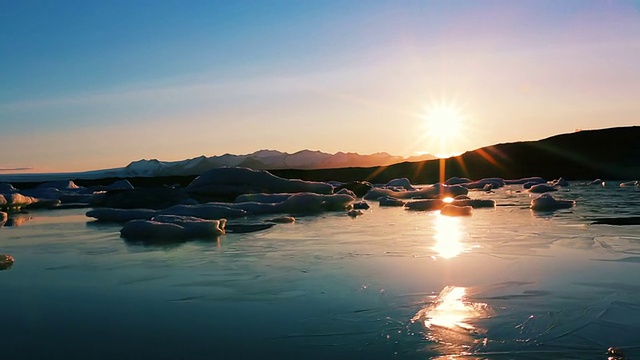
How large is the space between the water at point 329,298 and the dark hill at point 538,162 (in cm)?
3239

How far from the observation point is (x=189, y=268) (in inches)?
211

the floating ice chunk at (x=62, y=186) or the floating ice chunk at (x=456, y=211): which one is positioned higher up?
the floating ice chunk at (x=62, y=186)

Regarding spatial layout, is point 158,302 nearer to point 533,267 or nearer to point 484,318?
point 484,318

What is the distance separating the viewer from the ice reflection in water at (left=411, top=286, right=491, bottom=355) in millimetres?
2961

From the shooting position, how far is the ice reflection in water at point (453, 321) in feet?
9.71

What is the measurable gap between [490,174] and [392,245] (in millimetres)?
36040

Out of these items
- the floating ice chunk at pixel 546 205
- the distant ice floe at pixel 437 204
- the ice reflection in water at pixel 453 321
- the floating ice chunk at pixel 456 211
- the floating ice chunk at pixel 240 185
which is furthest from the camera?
the floating ice chunk at pixel 240 185

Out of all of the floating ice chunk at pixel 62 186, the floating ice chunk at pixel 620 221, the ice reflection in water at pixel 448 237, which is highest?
the floating ice chunk at pixel 62 186

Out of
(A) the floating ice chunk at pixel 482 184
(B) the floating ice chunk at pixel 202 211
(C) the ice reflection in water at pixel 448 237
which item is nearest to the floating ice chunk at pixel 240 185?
(B) the floating ice chunk at pixel 202 211

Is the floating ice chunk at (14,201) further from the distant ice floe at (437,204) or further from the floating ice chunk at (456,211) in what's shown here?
the floating ice chunk at (456,211)

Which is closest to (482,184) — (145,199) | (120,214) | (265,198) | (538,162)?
(538,162)

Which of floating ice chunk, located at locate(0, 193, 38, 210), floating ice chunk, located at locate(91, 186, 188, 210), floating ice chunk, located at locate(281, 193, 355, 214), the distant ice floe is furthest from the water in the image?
floating ice chunk, located at locate(0, 193, 38, 210)

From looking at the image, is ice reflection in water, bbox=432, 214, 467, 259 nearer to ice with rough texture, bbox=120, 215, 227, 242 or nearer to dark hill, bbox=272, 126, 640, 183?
ice with rough texture, bbox=120, 215, 227, 242

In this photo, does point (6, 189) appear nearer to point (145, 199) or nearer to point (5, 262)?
point (145, 199)
